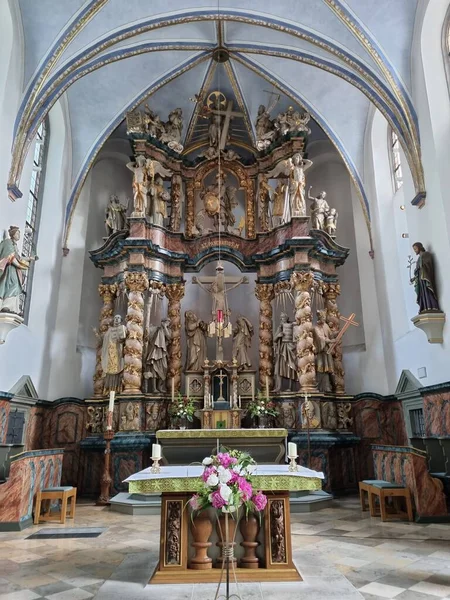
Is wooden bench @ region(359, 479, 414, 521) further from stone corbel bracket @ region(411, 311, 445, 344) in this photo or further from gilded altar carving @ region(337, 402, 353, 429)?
gilded altar carving @ region(337, 402, 353, 429)

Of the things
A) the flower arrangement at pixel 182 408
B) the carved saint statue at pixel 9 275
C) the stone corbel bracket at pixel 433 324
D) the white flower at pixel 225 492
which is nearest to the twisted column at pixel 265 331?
the flower arrangement at pixel 182 408

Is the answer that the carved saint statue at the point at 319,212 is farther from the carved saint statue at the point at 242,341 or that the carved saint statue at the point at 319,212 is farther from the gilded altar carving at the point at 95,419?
the gilded altar carving at the point at 95,419

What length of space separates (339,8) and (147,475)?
1057 cm

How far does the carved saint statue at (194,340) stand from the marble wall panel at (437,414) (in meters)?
6.24

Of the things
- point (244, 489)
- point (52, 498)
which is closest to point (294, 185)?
point (52, 498)

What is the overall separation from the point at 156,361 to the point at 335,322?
17.1ft

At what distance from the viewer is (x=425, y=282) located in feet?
31.8

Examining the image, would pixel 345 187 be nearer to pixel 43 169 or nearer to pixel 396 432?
pixel 396 432

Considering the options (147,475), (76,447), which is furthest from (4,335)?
(147,475)

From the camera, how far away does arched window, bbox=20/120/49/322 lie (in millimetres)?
12547

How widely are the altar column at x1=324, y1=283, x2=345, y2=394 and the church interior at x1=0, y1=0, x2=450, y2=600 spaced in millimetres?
68

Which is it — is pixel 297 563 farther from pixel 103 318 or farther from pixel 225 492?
pixel 103 318

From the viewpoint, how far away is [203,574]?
5.03 m

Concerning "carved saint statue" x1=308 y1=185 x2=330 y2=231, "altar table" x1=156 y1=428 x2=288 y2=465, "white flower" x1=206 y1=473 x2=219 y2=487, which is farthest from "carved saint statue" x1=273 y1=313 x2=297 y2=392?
"white flower" x1=206 y1=473 x2=219 y2=487
